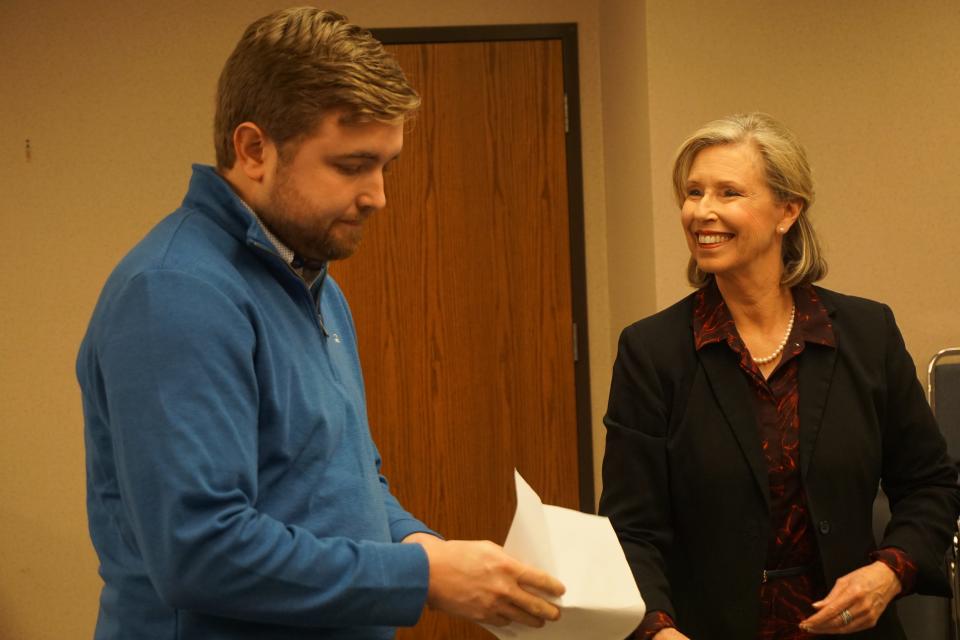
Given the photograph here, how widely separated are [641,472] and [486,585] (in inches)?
31.5

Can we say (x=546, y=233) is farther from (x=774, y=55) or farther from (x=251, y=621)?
(x=251, y=621)

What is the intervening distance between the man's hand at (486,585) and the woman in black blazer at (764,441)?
0.63m

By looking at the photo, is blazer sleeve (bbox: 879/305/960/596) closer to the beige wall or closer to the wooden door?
the beige wall

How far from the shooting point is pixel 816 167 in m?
3.56

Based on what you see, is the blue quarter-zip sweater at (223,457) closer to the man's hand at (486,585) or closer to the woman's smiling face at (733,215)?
the man's hand at (486,585)

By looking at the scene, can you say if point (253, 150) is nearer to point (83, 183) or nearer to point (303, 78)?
point (303, 78)

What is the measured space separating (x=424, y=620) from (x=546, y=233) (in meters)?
1.61

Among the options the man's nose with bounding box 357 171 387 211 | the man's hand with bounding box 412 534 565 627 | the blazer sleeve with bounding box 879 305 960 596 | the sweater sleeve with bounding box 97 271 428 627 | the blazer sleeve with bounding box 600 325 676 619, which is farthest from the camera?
the blazer sleeve with bounding box 879 305 960 596

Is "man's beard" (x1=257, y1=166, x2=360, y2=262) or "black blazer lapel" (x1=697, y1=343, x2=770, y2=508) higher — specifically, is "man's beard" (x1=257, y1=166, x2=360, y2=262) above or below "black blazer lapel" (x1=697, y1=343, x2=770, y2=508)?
above

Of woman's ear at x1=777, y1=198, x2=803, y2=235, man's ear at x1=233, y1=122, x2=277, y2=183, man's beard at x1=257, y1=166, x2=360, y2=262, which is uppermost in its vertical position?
man's ear at x1=233, y1=122, x2=277, y2=183

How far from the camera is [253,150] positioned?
131 centimetres

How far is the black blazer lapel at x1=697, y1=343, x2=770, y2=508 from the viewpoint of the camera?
6.40 ft

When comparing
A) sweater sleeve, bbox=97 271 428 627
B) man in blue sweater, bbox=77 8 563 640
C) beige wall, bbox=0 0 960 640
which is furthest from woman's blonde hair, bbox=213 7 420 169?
beige wall, bbox=0 0 960 640

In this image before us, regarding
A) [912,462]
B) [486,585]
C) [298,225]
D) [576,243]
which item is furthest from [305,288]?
[576,243]
